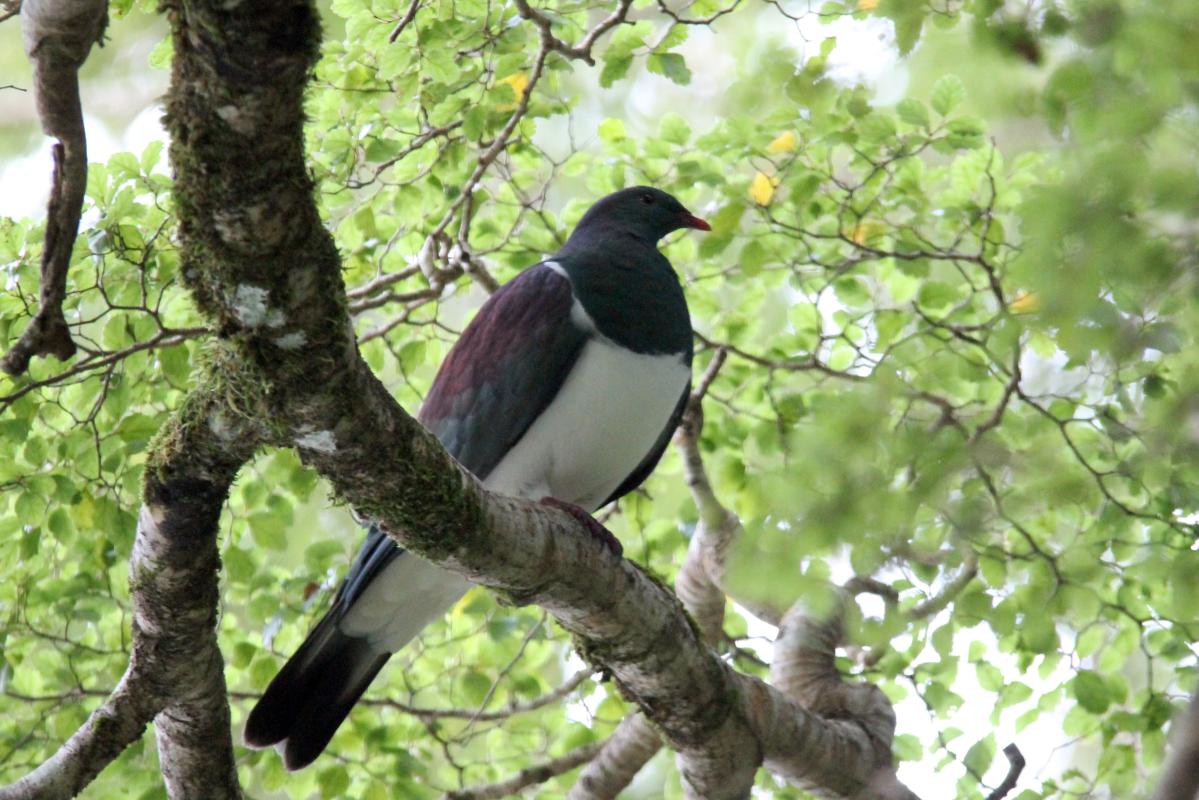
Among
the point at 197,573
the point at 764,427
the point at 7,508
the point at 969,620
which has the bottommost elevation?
the point at 197,573

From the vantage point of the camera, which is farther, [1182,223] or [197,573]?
[197,573]

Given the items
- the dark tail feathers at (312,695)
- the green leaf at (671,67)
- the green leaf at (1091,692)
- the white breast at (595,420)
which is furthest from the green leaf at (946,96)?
the dark tail feathers at (312,695)

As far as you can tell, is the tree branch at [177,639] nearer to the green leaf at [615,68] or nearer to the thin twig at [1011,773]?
the thin twig at [1011,773]

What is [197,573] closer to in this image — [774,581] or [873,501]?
[774,581]

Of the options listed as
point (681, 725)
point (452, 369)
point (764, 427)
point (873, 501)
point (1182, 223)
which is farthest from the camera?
point (764, 427)

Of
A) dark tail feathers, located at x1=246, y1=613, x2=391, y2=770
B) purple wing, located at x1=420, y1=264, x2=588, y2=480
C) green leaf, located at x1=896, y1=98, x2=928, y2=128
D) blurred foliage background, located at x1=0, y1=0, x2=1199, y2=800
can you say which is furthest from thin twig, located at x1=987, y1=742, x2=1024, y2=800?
green leaf, located at x1=896, y1=98, x2=928, y2=128

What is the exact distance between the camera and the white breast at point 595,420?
3.55 metres

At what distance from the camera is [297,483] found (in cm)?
432

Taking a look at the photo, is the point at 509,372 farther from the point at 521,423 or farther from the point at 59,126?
the point at 59,126

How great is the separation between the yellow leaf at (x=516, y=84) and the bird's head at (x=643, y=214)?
1.54 ft

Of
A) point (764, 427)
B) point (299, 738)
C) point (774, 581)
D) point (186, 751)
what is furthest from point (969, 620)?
point (186, 751)

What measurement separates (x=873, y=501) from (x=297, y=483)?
107 inches

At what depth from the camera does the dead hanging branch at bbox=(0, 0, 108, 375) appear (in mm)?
2045

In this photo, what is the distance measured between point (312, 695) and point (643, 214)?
1.99 m
